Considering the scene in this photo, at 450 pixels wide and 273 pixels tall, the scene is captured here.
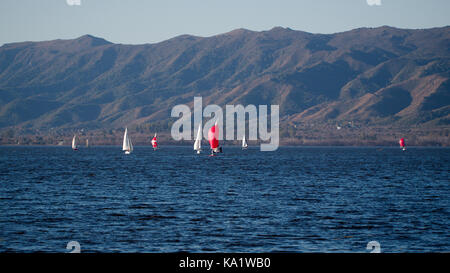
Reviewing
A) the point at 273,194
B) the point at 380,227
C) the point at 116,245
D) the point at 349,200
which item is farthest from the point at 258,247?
the point at 273,194

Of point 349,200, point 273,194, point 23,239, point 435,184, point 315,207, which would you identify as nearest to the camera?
point 23,239

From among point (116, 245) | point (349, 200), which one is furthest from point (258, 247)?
point (349, 200)

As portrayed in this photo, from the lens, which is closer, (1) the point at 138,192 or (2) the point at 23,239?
(2) the point at 23,239

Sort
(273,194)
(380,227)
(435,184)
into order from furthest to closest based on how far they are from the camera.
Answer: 1. (435,184)
2. (273,194)
3. (380,227)

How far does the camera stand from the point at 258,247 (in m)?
32.2

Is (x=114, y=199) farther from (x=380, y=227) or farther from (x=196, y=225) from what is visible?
(x=380, y=227)

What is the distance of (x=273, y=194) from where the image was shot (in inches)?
2559

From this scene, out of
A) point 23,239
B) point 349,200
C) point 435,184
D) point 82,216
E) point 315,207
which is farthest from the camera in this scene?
point 435,184

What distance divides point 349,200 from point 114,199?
2224 centimetres
